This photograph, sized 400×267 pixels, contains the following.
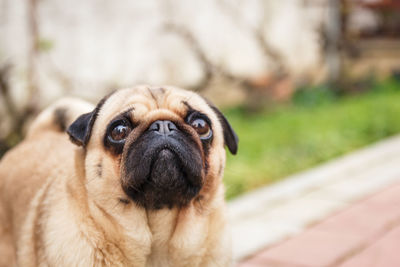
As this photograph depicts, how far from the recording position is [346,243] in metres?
3.91

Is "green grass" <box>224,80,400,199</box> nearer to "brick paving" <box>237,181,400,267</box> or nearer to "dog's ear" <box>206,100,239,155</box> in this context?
"brick paving" <box>237,181,400,267</box>

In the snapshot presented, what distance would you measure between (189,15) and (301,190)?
342 centimetres

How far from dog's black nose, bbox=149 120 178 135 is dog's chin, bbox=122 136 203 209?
7cm

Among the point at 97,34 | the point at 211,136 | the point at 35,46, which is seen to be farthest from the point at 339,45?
the point at 211,136

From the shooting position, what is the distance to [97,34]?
6.70m

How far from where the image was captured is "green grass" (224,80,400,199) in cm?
579

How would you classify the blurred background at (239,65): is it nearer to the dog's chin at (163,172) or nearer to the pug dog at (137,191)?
the pug dog at (137,191)

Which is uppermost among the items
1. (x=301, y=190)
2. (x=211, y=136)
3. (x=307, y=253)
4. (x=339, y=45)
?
(x=211, y=136)

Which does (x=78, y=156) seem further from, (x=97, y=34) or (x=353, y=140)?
(x=353, y=140)

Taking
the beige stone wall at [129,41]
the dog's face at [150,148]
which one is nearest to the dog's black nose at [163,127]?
the dog's face at [150,148]

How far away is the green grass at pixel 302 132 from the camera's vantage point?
579 cm

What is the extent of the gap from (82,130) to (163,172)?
0.45m

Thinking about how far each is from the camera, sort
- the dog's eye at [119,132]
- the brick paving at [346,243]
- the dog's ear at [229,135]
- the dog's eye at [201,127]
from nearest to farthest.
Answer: the dog's eye at [119,132], the dog's eye at [201,127], the dog's ear at [229,135], the brick paving at [346,243]

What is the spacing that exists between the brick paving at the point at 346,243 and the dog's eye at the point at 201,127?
120 cm
